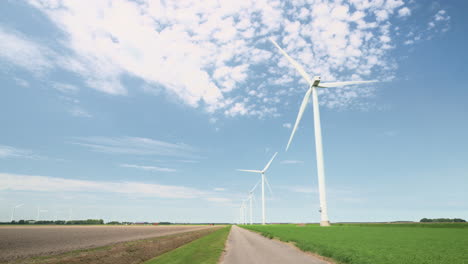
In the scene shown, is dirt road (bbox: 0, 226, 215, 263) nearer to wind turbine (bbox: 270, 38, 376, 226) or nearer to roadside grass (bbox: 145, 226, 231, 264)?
roadside grass (bbox: 145, 226, 231, 264)

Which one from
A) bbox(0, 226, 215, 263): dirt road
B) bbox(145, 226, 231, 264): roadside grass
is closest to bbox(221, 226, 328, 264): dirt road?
bbox(145, 226, 231, 264): roadside grass

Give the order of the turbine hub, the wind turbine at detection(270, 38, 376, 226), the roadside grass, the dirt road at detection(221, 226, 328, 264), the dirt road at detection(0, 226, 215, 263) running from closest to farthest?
the dirt road at detection(221, 226, 328, 264), the roadside grass, the dirt road at detection(0, 226, 215, 263), the wind turbine at detection(270, 38, 376, 226), the turbine hub

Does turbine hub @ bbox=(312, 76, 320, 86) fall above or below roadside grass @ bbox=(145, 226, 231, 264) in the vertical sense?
above

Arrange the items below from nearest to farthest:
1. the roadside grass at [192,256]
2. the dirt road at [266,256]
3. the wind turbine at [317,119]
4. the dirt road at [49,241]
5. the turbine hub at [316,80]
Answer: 1. the dirt road at [266,256]
2. the roadside grass at [192,256]
3. the dirt road at [49,241]
4. the wind turbine at [317,119]
5. the turbine hub at [316,80]

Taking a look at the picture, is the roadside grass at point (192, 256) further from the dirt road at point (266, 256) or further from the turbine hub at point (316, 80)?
the turbine hub at point (316, 80)

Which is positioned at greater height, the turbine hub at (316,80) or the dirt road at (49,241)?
the turbine hub at (316,80)

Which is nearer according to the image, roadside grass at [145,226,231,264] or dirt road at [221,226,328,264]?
dirt road at [221,226,328,264]

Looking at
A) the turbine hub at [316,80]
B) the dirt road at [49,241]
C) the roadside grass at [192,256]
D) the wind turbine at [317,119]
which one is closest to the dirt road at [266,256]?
the roadside grass at [192,256]

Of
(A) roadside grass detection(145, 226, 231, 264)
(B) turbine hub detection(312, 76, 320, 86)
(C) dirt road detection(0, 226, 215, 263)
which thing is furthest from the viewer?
(B) turbine hub detection(312, 76, 320, 86)

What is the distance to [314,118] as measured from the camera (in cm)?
5966

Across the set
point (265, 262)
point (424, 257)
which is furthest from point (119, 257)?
point (424, 257)

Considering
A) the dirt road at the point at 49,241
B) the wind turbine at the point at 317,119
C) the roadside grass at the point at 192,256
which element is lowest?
the dirt road at the point at 49,241

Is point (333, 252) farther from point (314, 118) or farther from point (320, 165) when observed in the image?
point (314, 118)

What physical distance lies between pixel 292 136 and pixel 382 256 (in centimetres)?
4814
